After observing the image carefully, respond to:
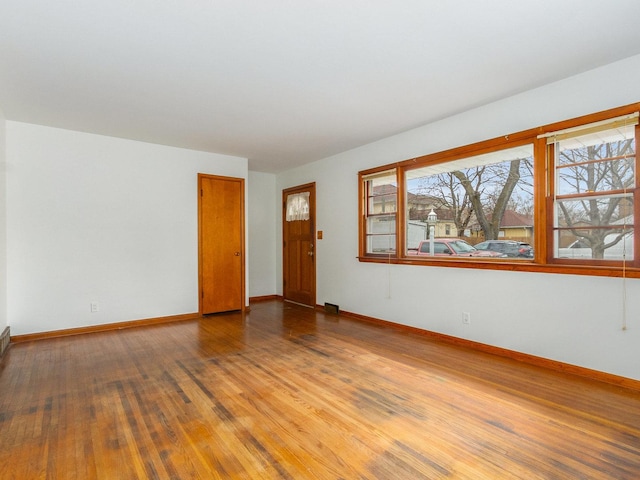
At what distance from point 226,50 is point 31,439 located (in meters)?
2.81

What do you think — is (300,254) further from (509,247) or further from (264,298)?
(509,247)

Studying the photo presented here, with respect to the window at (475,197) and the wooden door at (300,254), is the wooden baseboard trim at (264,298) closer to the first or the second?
the wooden door at (300,254)

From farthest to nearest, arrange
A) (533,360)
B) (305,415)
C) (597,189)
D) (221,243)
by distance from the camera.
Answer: (221,243) → (533,360) → (597,189) → (305,415)

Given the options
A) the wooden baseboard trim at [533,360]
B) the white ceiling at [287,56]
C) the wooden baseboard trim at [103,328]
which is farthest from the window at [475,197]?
the wooden baseboard trim at [103,328]

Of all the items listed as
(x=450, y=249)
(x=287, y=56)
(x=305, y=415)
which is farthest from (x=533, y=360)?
(x=287, y=56)

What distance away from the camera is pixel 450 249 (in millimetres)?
3994

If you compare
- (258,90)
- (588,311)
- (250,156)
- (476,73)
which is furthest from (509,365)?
(250,156)

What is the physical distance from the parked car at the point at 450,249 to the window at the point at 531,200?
0.04 feet

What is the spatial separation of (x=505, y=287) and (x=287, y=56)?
9.65 ft

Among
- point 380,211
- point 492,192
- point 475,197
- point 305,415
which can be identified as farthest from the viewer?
point 380,211

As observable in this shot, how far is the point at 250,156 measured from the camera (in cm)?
555

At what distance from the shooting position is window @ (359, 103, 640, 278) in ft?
8.86

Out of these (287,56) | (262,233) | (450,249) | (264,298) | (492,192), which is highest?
(287,56)

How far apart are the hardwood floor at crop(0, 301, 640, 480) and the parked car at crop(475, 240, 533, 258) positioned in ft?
3.44
